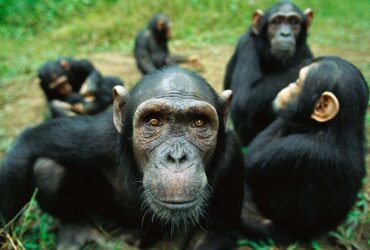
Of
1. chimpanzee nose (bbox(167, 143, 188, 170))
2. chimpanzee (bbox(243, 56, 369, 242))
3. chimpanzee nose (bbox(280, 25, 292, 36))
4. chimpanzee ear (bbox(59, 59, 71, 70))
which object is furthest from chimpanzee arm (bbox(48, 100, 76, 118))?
chimpanzee nose (bbox(167, 143, 188, 170))

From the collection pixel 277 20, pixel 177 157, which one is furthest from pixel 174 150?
pixel 277 20

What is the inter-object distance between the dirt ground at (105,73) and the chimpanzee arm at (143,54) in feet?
1.23

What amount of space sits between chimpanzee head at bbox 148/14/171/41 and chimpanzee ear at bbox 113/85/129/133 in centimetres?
762

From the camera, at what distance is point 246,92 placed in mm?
6527

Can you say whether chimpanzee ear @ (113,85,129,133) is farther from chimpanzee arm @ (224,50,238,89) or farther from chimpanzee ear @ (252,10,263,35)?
chimpanzee ear @ (252,10,263,35)

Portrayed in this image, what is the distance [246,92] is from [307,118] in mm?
2023

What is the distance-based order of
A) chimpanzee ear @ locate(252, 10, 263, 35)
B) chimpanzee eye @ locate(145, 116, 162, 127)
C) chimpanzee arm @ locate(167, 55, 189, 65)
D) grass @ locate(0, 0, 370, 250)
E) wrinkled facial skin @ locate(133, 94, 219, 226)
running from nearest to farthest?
wrinkled facial skin @ locate(133, 94, 219, 226) < chimpanzee eye @ locate(145, 116, 162, 127) < chimpanzee ear @ locate(252, 10, 263, 35) < chimpanzee arm @ locate(167, 55, 189, 65) < grass @ locate(0, 0, 370, 250)

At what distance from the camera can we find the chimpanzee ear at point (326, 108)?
13.8ft

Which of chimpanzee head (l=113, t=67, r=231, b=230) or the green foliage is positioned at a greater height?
chimpanzee head (l=113, t=67, r=231, b=230)

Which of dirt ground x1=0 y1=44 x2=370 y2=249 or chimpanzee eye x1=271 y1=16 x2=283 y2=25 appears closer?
chimpanzee eye x1=271 y1=16 x2=283 y2=25

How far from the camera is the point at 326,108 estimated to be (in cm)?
430

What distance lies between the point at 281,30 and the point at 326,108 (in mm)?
2580

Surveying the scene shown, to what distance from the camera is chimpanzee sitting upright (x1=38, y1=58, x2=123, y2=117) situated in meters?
7.96

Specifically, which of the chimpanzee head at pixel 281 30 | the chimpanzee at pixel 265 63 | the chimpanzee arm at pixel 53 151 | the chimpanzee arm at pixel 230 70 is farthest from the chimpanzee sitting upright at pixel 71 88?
the chimpanzee arm at pixel 53 151
